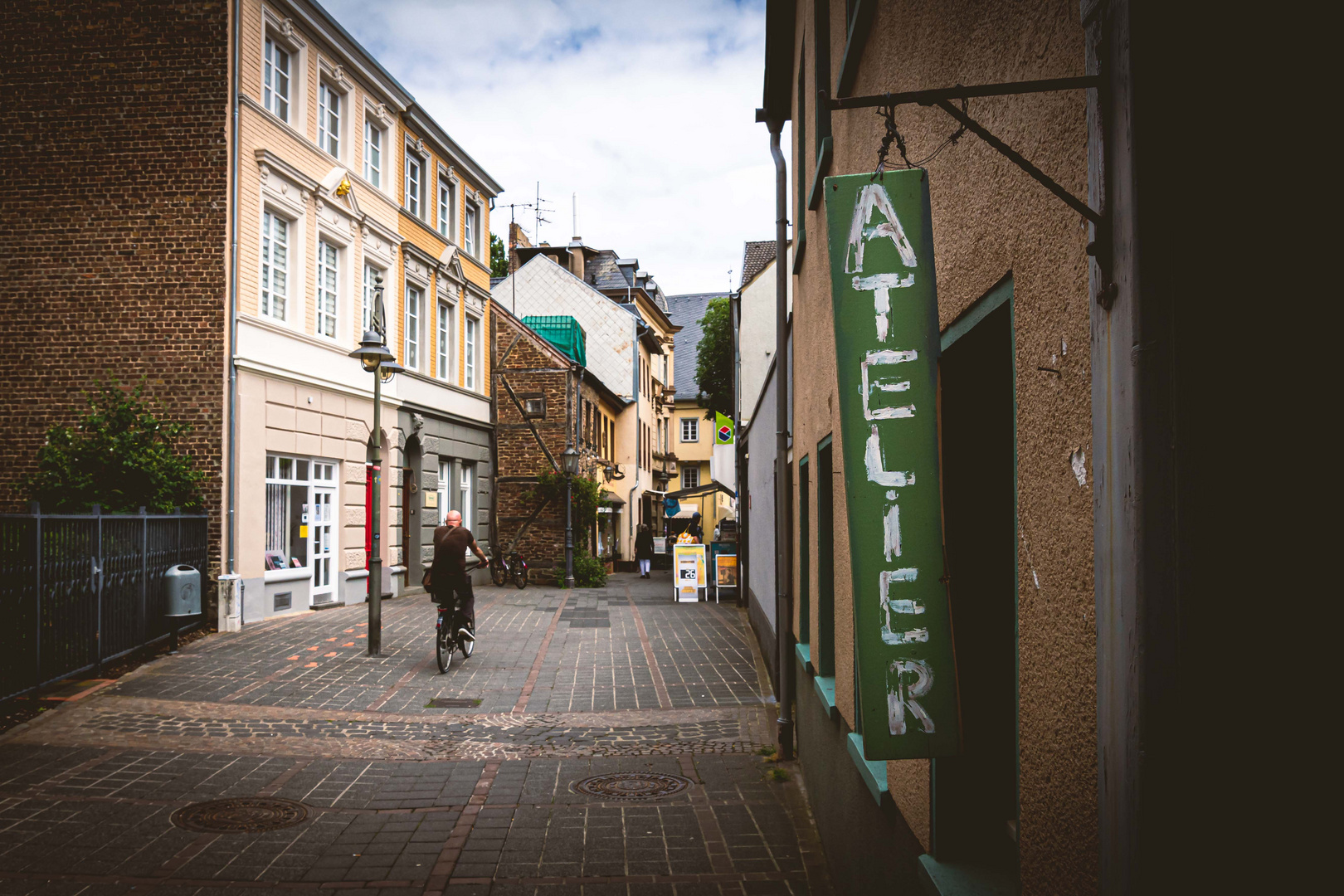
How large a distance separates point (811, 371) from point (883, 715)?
190 inches

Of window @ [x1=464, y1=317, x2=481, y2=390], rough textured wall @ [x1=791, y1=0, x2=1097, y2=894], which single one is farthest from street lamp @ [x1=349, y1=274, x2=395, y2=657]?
window @ [x1=464, y1=317, x2=481, y2=390]

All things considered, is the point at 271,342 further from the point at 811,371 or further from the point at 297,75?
the point at 811,371

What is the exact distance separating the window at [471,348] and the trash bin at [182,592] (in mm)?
13527

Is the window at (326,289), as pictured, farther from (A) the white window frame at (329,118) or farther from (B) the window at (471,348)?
(B) the window at (471,348)

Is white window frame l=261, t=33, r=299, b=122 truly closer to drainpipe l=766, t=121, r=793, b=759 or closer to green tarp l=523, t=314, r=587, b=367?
drainpipe l=766, t=121, r=793, b=759

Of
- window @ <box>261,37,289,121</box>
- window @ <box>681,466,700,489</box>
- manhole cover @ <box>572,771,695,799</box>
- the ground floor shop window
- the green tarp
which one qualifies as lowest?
manhole cover @ <box>572,771,695,799</box>

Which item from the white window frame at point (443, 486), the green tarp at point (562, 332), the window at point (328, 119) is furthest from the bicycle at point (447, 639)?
the green tarp at point (562, 332)

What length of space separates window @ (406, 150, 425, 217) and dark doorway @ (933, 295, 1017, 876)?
20.2m

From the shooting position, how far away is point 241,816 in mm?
6184

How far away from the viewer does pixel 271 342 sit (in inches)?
610

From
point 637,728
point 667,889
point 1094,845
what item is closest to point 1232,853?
point 1094,845

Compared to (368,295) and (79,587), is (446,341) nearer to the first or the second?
(368,295)

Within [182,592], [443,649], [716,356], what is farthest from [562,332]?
[443,649]

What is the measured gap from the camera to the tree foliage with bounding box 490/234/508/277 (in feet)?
152
